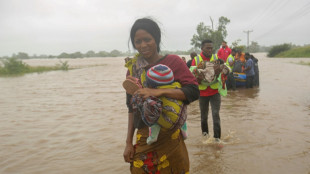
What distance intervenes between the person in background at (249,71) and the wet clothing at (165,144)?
9.09 meters

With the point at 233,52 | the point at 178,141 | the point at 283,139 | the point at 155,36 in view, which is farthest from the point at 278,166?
the point at 233,52

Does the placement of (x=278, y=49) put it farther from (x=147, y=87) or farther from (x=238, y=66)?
(x=147, y=87)

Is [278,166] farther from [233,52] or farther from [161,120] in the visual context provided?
[233,52]

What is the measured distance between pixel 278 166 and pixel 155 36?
8.96 feet

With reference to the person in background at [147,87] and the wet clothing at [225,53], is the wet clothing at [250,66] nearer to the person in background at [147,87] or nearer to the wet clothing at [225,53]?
the wet clothing at [225,53]

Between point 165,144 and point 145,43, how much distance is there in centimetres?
78

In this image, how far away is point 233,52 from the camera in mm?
10812

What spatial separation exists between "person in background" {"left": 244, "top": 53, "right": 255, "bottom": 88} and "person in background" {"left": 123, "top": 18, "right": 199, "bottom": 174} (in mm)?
9072

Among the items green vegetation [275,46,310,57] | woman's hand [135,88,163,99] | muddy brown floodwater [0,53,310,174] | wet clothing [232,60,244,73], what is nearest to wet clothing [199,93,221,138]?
muddy brown floodwater [0,53,310,174]

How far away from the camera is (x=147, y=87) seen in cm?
180

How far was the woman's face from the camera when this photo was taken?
75.2 inches

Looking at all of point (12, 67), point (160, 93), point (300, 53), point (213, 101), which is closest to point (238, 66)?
point (213, 101)

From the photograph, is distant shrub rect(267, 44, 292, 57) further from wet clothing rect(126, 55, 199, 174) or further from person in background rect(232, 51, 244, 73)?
wet clothing rect(126, 55, 199, 174)

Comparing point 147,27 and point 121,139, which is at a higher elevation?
point 147,27
